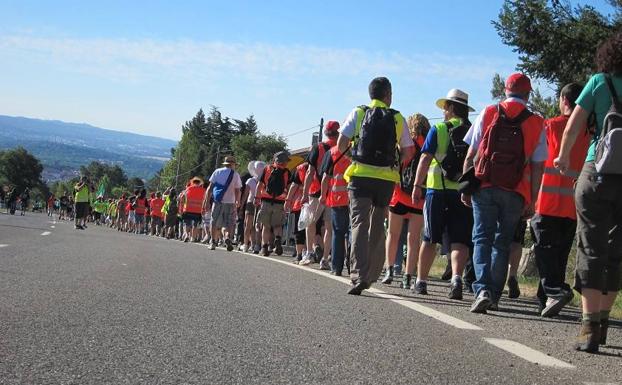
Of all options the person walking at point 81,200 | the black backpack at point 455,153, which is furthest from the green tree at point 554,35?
the person walking at point 81,200

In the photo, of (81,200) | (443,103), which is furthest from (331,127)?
(81,200)

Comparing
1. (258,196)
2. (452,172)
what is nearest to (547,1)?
(258,196)

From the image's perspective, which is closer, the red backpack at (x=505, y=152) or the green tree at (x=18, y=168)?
the red backpack at (x=505, y=152)

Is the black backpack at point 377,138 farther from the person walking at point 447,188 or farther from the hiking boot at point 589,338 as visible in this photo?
the hiking boot at point 589,338

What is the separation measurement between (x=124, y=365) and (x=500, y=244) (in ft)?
13.3

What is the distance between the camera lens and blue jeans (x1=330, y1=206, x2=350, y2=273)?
10.0 metres

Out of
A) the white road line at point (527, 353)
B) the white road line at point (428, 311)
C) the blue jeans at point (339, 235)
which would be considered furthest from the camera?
the blue jeans at point (339, 235)

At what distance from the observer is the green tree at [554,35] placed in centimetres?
1790

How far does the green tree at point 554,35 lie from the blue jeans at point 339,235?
31.7 ft

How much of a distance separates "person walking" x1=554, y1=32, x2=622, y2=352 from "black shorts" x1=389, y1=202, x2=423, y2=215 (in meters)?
4.10

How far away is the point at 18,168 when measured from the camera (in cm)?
18062

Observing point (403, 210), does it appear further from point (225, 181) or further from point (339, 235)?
point (225, 181)

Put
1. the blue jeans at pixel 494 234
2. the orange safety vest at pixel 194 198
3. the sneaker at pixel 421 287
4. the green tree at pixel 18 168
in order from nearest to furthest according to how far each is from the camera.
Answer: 1. the blue jeans at pixel 494 234
2. the sneaker at pixel 421 287
3. the orange safety vest at pixel 194 198
4. the green tree at pixel 18 168

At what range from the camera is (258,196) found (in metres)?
15.5
